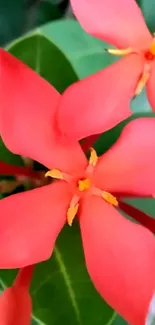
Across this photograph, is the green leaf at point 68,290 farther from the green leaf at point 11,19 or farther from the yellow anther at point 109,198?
the green leaf at point 11,19

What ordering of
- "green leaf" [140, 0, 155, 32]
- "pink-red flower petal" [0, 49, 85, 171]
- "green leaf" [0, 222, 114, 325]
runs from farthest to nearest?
1. "green leaf" [140, 0, 155, 32]
2. "green leaf" [0, 222, 114, 325]
3. "pink-red flower petal" [0, 49, 85, 171]

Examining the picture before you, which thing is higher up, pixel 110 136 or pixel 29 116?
pixel 29 116

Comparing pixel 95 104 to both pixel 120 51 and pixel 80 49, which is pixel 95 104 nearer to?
pixel 120 51

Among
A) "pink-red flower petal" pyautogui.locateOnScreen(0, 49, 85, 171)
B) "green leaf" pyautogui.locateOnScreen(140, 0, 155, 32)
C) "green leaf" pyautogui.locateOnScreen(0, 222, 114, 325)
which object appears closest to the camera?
"pink-red flower petal" pyautogui.locateOnScreen(0, 49, 85, 171)

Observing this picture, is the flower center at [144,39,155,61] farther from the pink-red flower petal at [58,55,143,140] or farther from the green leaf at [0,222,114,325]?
the green leaf at [0,222,114,325]

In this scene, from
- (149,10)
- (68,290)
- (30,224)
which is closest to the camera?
(30,224)

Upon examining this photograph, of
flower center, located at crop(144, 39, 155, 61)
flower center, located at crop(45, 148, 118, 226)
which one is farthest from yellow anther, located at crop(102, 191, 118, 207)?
flower center, located at crop(144, 39, 155, 61)

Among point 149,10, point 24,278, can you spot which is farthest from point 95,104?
point 149,10
